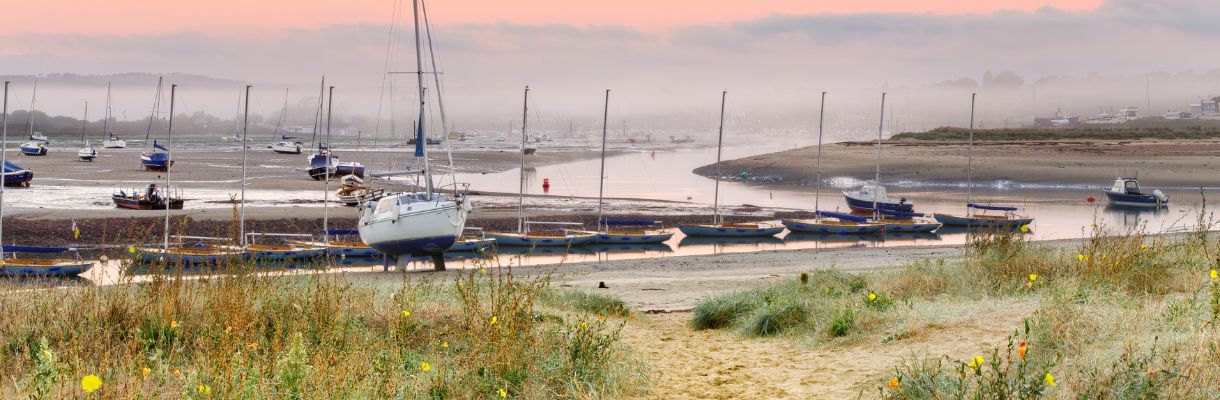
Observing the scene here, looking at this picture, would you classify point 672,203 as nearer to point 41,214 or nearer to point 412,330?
point 41,214

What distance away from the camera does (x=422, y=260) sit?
32438 millimetres

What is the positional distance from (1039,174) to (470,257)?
55.6m

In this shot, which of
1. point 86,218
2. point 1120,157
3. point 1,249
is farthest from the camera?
point 1120,157

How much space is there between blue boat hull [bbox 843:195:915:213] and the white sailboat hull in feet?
89.2

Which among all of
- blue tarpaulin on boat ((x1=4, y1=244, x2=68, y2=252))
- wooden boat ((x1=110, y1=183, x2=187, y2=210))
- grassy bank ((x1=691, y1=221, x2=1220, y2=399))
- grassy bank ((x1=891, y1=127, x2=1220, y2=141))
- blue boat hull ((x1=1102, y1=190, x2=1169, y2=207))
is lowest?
blue tarpaulin on boat ((x1=4, y1=244, x2=68, y2=252))

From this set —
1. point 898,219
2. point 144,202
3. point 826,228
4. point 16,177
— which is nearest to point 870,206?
point 898,219

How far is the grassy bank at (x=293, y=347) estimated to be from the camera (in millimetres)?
6922

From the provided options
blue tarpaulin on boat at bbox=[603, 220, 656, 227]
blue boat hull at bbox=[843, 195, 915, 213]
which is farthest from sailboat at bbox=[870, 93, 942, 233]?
blue tarpaulin on boat at bbox=[603, 220, 656, 227]

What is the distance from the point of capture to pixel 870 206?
50.6 m

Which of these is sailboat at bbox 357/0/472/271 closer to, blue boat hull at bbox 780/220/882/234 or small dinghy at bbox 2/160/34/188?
blue boat hull at bbox 780/220/882/234

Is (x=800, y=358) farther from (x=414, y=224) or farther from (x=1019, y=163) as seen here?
(x=1019, y=163)

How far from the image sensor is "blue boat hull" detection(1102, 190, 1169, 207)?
56250mm

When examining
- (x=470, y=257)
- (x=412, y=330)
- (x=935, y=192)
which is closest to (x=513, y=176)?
(x=935, y=192)

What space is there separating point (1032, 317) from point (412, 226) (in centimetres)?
2078
